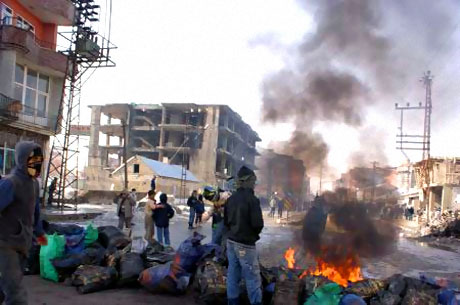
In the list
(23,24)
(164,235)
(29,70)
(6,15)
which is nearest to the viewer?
(164,235)

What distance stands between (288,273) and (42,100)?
2230cm

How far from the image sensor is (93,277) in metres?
5.68

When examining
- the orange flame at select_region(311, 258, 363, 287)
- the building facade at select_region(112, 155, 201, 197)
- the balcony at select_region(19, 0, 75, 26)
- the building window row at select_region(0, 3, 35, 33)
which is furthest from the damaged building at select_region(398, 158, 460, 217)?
the building window row at select_region(0, 3, 35, 33)

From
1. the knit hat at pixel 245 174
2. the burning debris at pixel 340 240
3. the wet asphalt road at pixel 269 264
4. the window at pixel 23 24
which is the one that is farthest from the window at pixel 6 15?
the knit hat at pixel 245 174

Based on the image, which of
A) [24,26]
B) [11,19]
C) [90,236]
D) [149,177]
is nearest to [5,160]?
[11,19]

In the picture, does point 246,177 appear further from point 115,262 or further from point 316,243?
point 316,243

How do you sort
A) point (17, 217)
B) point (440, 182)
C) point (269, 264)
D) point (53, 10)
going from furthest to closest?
1. point (440, 182)
2. point (53, 10)
3. point (269, 264)
4. point (17, 217)

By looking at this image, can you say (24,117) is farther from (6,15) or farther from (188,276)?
(188,276)

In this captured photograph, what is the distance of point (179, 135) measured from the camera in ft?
212

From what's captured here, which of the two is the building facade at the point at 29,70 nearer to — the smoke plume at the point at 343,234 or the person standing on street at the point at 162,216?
the person standing on street at the point at 162,216

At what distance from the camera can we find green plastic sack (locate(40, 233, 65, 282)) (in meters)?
6.08

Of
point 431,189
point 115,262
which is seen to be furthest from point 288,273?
point 431,189

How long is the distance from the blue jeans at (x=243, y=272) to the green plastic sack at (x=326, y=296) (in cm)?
56

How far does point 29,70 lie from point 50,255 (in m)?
19.8
